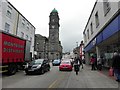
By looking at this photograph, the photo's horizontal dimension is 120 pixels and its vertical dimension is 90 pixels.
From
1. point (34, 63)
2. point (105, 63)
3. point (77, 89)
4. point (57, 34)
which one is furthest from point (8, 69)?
point (57, 34)

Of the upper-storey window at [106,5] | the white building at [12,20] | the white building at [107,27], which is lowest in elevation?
the white building at [107,27]

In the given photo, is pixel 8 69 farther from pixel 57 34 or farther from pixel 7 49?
pixel 57 34

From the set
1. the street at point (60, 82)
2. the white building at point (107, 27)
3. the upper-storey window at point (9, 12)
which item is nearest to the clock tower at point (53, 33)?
the upper-storey window at point (9, 12)

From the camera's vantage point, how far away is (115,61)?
11141 millimetres

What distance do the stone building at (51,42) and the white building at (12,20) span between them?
49.2 meters

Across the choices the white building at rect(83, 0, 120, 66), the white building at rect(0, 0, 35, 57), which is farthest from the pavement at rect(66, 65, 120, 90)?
the white building at rect(0, 0, 35, 57)

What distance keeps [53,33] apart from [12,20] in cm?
6103

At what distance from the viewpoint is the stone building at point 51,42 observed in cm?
8712

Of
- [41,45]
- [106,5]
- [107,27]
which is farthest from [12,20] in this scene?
[41,45]

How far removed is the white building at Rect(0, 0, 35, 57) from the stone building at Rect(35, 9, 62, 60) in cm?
4915

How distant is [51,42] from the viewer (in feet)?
300

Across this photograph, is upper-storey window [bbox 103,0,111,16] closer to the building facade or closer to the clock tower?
the building facade

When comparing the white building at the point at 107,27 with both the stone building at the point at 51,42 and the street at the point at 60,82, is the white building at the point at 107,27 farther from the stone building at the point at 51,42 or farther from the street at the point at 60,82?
the stone building at the point at 51,42

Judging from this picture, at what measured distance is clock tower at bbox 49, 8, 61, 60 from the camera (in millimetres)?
87625
